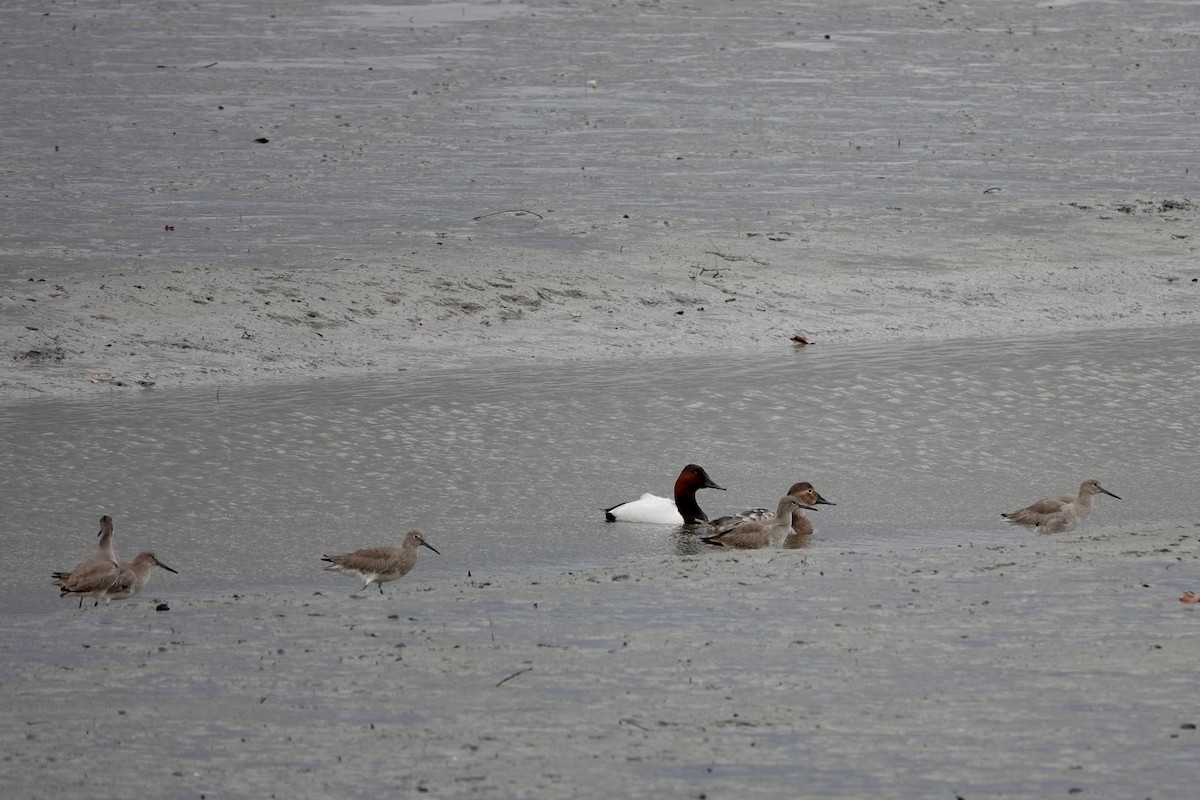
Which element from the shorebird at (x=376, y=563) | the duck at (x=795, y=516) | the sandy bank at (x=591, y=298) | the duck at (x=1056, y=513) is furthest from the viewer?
the sandy bank at (x=591, y=298)

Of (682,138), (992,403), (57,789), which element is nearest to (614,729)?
(57,789)

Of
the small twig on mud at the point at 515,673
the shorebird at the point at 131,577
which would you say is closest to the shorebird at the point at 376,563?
the shorebird at the point at 131,577

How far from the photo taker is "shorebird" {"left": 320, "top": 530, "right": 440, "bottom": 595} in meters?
9.56

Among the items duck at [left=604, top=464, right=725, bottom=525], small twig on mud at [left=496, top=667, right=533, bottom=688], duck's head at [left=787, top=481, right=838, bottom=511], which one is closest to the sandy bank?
duck at [left=604, top=464, right=725, bottom=525]

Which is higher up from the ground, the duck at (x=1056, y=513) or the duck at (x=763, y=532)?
the duck at (x=1056, y=513)

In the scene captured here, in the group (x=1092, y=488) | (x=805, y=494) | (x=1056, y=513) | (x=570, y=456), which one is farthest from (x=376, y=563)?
(x=1092, y=488)

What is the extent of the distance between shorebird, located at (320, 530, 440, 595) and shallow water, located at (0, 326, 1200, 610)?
0.42 feet

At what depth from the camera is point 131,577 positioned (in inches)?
366

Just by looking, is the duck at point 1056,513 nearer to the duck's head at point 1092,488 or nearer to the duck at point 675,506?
the duck's head at point 1092,488

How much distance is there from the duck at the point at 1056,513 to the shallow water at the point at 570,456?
0.11 m

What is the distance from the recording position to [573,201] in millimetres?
19125

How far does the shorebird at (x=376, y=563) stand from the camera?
956 cm

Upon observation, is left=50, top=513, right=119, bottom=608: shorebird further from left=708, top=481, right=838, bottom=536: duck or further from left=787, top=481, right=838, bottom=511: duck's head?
left=787, top=481, right=838, bottom=511: duck's head

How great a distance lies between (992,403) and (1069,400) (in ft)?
1.97
